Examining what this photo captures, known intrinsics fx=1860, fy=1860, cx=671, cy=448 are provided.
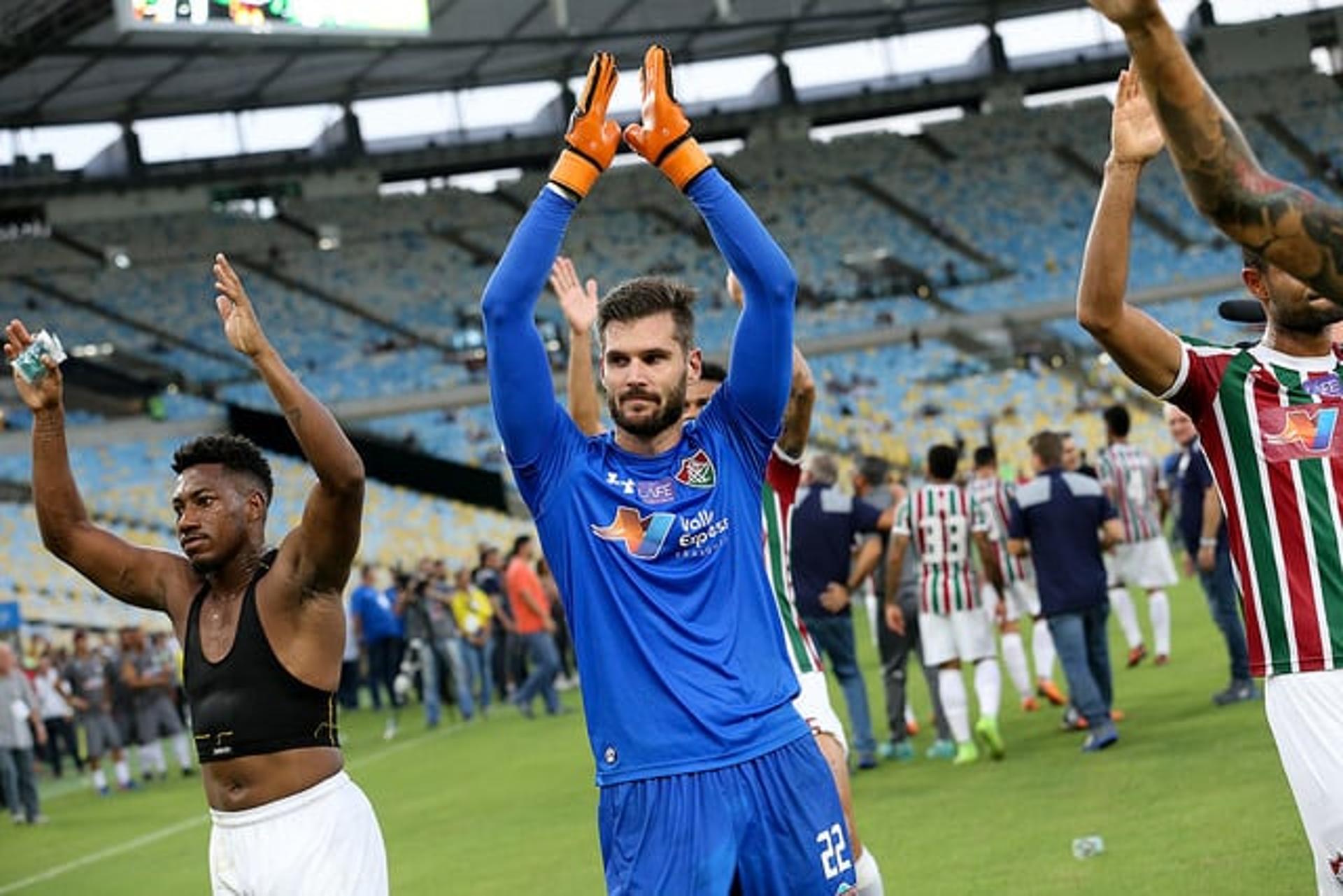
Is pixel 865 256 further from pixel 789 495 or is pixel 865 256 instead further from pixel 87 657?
pixel 789 495

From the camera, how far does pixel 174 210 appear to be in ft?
159

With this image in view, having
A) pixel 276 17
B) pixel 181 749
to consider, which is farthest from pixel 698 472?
pixel 181 749

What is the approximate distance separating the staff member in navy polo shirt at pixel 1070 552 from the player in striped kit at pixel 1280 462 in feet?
27.0

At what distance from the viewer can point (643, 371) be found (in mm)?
4562

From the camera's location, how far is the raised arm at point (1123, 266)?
13.8 ft

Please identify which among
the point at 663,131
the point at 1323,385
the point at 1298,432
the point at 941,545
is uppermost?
the point at 663,131

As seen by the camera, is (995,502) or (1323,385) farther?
(995,502)

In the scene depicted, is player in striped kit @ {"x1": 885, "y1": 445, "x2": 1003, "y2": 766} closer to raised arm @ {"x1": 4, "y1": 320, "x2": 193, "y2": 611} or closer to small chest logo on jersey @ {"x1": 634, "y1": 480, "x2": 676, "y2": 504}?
raised arm @ {"x1": 4, "y1": 320, "x2": 193, "y2": 611}

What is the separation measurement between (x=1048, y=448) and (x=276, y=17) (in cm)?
1134

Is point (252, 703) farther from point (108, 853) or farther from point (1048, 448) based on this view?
point (108, 853)

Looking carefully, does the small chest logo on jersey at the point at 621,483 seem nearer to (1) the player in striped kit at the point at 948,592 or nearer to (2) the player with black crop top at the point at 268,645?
(2) the player with black crop top at the point at 268,645

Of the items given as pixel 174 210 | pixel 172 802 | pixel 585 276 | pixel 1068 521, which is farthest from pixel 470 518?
pixel 1068 521

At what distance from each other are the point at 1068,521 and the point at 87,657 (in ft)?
49.3

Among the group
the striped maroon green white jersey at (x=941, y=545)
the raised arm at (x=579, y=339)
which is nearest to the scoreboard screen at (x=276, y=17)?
the striped maroon green white jersey at (x=941, y=545)
